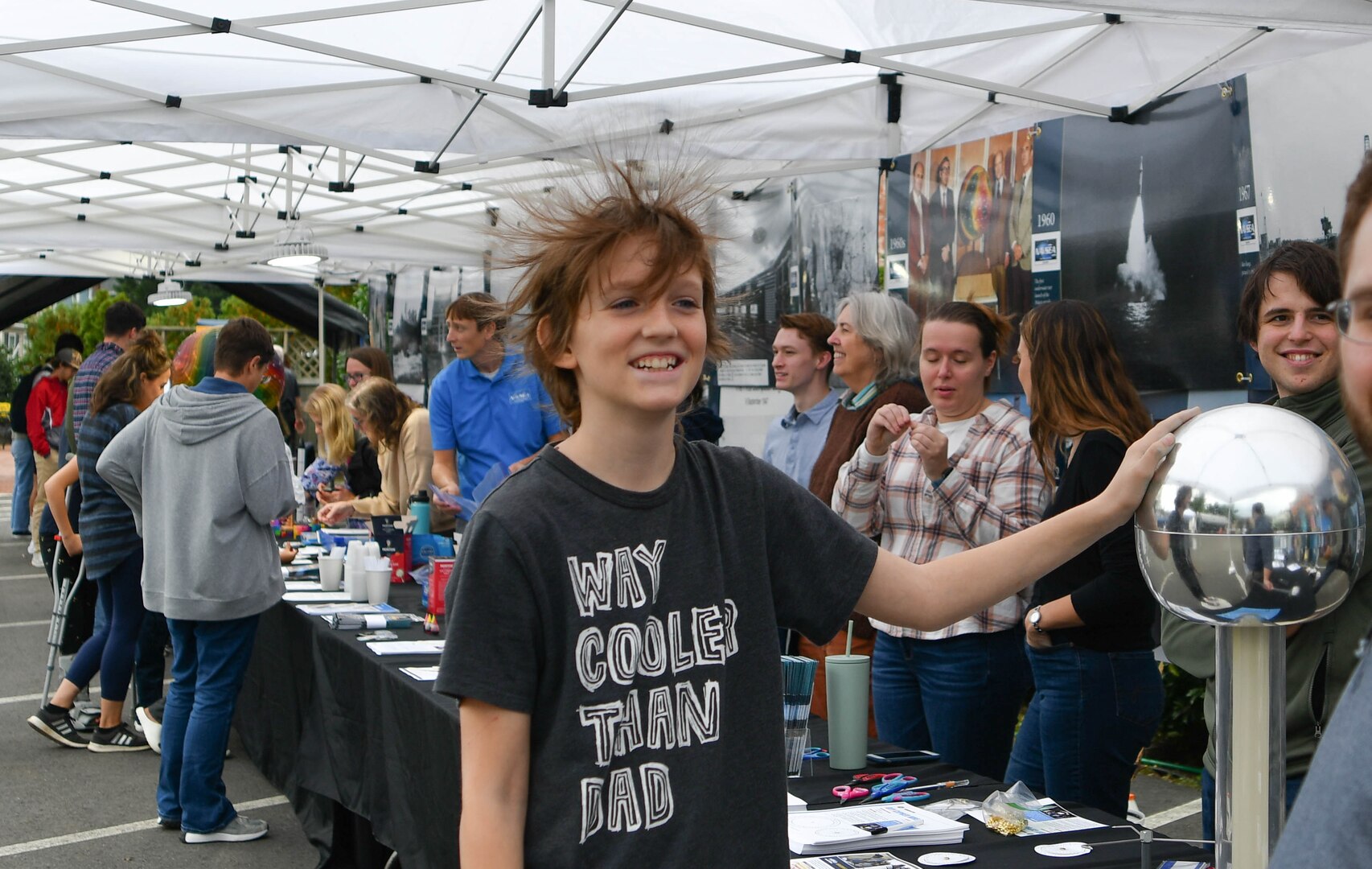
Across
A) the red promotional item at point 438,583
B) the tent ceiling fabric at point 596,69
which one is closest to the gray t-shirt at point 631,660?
the red promotional item at point 438,583

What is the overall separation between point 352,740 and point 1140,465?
112 inches

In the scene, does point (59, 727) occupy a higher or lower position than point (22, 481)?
lower

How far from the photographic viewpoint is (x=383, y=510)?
235 inches

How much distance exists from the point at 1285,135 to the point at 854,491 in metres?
1.88

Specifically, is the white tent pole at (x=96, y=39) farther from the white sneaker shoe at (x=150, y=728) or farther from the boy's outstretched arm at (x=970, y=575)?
the boy's outstretched arm at (x=970, y=575)

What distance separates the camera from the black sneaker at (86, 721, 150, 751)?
536 centimetres

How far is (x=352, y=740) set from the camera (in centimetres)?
351

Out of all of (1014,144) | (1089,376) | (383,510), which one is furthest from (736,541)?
(383,510)

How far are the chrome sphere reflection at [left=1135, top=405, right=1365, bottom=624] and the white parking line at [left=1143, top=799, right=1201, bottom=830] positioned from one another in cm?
351

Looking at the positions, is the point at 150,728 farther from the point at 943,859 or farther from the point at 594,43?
the point at 943,859

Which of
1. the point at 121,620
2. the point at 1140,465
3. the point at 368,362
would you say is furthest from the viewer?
the point at 368,362

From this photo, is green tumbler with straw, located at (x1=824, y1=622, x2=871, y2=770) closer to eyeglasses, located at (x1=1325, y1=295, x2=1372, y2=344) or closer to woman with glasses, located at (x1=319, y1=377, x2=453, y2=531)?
eyeglasses, located at (x1=1325, y1=295, x2=1372, y2=344)

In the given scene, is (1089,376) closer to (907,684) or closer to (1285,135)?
(907,684)

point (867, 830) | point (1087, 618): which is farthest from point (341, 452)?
point (867, 830)
